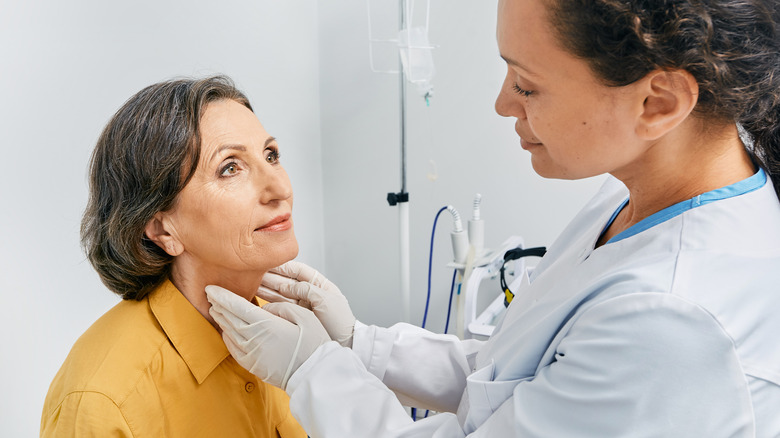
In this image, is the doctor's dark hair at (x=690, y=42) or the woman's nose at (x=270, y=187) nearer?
the doctor's dark hair at (x=690, y=42)

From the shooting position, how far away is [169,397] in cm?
102

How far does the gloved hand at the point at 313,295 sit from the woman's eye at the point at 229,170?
29cm

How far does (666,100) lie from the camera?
657mm

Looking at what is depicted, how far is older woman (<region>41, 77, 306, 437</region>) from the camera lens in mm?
1003

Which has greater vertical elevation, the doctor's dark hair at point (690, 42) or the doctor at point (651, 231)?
the doctor's dark hair at point (690, 42)

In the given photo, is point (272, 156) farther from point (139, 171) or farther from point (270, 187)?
point (139, 171)

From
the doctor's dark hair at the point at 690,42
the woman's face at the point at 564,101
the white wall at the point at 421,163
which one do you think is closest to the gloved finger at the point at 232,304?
the woman's face at the point at 564,101

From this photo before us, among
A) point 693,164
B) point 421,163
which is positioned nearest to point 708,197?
point 693,164

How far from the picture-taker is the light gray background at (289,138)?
121 cm

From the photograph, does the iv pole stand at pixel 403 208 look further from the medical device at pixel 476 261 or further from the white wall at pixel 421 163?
the white wall at pixel 421 163

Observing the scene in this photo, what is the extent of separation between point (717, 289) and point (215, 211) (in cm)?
84

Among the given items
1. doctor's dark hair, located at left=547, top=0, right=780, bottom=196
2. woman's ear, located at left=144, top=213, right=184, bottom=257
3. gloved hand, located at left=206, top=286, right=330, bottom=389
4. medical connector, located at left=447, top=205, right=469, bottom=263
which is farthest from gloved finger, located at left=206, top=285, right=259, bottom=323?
medical connector, located at left=447, top=205, right=469, bottom=263

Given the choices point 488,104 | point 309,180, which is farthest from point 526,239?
point 309,180

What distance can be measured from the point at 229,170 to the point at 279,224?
148 millimetres
